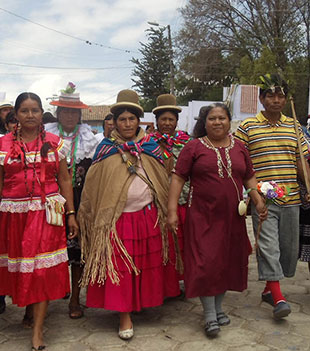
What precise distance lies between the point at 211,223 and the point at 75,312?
5.09 ft

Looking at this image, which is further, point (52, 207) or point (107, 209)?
point (107, 209)

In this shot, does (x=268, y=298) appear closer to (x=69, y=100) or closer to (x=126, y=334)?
(x=126, y=334)

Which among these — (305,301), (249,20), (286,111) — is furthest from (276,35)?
(305,301)

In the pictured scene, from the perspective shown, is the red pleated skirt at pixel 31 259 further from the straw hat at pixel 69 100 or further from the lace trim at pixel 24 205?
the straw hat at pixel 69 100

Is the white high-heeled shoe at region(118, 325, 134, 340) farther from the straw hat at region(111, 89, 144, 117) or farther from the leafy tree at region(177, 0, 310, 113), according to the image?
the leafy tree at region(177, 0, 310, 113)

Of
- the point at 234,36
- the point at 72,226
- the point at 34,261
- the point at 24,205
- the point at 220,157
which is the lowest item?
the point at 34,261

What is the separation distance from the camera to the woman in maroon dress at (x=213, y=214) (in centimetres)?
368

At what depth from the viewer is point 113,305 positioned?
3660mm

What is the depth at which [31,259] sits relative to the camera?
11.2 feet

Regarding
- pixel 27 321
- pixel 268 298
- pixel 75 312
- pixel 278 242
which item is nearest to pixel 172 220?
pixel 278 242

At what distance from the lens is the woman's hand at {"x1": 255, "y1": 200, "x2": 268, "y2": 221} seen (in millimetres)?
3908

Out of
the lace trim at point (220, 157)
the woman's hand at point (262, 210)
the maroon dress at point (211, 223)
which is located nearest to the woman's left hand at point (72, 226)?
the maroon dress at point (211, 223)

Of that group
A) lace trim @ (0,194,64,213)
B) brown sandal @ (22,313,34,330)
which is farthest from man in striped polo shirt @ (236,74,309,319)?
brown sandal @ (22,313,34,330)

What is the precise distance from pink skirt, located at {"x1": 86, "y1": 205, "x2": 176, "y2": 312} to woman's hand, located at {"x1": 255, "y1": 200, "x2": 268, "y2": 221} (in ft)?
2.96
